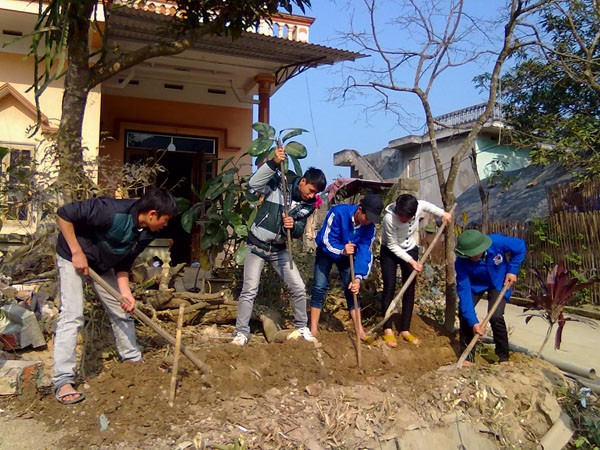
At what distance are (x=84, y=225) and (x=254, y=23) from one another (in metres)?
3.11

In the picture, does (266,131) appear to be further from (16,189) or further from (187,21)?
(16,189)

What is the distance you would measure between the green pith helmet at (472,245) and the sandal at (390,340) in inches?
41.0

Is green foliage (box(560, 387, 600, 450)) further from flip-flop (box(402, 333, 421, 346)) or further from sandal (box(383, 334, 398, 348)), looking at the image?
sandal (box(383, 334, 398, 348))

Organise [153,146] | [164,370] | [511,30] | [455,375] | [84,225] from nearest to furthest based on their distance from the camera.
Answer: [84,225]
[164,370]
[455,375]
[511,30]
[153,146]

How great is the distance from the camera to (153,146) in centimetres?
1040

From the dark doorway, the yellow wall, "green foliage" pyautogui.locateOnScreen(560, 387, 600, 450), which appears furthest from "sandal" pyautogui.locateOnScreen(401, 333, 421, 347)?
the dark doorway

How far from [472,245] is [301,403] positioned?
6.68ft

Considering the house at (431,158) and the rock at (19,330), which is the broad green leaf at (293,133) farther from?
the house at (431,158)

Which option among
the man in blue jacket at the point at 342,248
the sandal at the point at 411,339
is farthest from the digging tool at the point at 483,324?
the man in blue jacket at the point at 342,248

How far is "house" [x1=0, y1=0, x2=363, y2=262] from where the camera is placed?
26.6 feet

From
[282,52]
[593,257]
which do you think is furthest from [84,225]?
[593,257]

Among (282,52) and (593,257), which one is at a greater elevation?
(282,52)

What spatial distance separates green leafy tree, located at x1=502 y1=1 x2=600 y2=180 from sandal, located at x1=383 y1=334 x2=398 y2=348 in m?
5.95

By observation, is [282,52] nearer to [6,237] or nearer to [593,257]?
[6,237]
